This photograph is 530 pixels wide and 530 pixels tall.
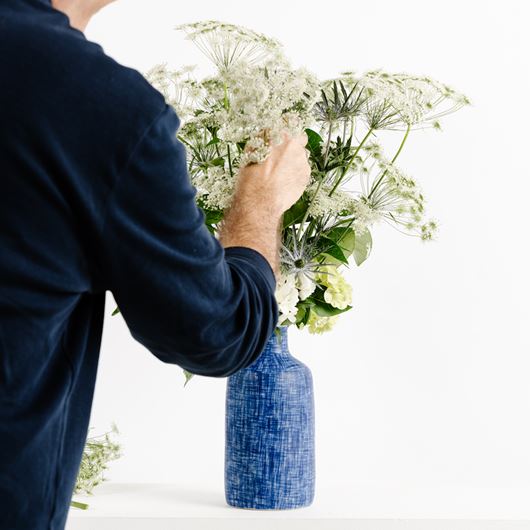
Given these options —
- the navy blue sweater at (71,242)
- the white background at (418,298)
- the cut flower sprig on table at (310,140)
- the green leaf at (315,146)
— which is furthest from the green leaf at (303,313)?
the navy blue sweater at (71,242)

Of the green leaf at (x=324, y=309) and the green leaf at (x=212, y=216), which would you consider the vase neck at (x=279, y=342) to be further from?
the green leaf at (x=212, y=216)

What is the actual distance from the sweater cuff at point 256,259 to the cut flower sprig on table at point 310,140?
330mm

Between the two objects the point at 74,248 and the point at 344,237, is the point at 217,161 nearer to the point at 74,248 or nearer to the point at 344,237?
the point at 344,237

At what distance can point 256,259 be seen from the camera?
96 cm

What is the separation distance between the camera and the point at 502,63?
7.33ft

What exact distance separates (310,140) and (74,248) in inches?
31.5

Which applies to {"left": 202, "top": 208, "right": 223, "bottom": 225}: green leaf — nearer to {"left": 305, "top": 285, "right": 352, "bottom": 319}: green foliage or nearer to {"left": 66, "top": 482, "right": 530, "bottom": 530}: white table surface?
{"left": 305, "top": 285, "right": 352, "bottom": 319}: green foliage

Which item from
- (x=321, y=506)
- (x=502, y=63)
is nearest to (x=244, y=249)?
(x=321, y=506)

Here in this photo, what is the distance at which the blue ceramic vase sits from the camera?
163 centimetres

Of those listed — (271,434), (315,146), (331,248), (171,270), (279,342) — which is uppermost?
(315,146)

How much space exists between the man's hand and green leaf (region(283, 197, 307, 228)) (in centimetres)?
33

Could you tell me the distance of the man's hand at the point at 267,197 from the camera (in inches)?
39.4

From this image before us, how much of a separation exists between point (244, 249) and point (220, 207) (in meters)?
0.47

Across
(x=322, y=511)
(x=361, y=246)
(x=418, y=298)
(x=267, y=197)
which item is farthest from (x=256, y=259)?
(x=418, y=298)
